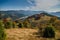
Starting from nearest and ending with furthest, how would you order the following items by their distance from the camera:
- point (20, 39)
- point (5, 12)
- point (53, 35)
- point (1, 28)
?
point (1, 28), point (20, 39), point (53, 35), point (5, 12)

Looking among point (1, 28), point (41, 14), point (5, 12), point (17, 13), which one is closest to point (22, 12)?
point (17, 13)

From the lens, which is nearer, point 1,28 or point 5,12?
point 1,28

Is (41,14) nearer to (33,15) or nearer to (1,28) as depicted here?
(33,15)

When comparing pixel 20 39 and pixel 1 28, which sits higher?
pixel 1 28

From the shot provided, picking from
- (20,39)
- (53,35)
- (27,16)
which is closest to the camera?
(20,39)

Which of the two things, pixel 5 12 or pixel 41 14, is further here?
pixel 41 14

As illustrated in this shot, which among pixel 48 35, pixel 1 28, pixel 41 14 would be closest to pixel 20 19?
pixel 41 14

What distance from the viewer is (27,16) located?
2388cm

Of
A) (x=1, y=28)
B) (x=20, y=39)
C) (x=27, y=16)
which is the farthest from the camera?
(x=27, y=16)

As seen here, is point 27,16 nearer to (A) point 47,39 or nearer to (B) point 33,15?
(B) point 33,15

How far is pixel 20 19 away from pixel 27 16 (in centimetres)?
196

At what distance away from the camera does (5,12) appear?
21.1m

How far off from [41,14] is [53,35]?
50.5 ft

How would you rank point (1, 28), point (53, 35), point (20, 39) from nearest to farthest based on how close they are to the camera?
point (1, 28) < point (20, 39) < point (53, 35)
